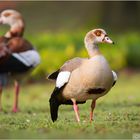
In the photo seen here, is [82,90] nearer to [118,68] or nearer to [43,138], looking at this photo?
[43,138]

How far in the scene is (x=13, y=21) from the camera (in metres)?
13.3

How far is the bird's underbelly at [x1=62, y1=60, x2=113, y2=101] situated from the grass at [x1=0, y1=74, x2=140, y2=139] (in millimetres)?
377

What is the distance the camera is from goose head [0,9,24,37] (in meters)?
13.2

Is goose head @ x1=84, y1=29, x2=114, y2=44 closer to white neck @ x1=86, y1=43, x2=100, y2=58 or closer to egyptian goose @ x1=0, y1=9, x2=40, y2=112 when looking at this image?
white neck @ x1=86, y1=43, x2=100, y2=58

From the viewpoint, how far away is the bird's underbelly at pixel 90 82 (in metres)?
8.73

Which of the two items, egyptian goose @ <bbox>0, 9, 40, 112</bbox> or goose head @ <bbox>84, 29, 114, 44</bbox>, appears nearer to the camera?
goose head @ <bbox>84, 29, 114, 44</bbox>

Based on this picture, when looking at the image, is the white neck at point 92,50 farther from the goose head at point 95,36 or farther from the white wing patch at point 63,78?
the white wing patch at point 63,78

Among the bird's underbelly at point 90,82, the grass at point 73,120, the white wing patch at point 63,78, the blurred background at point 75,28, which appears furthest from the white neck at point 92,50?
the blurred background at point 75,28

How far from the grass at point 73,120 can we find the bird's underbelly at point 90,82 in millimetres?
377

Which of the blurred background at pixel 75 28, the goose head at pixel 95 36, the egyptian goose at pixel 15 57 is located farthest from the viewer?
the blurred background at pixel 75 28

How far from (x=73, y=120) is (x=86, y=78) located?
927 millimetres

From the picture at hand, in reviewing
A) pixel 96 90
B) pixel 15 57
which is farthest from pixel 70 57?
pixel 96 90

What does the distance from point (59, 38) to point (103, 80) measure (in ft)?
33.1

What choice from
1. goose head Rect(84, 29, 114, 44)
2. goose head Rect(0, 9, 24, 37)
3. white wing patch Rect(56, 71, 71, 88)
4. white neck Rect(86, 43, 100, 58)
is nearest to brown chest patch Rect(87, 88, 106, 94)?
white wing patch Rect(56, 71, 71, 88)
